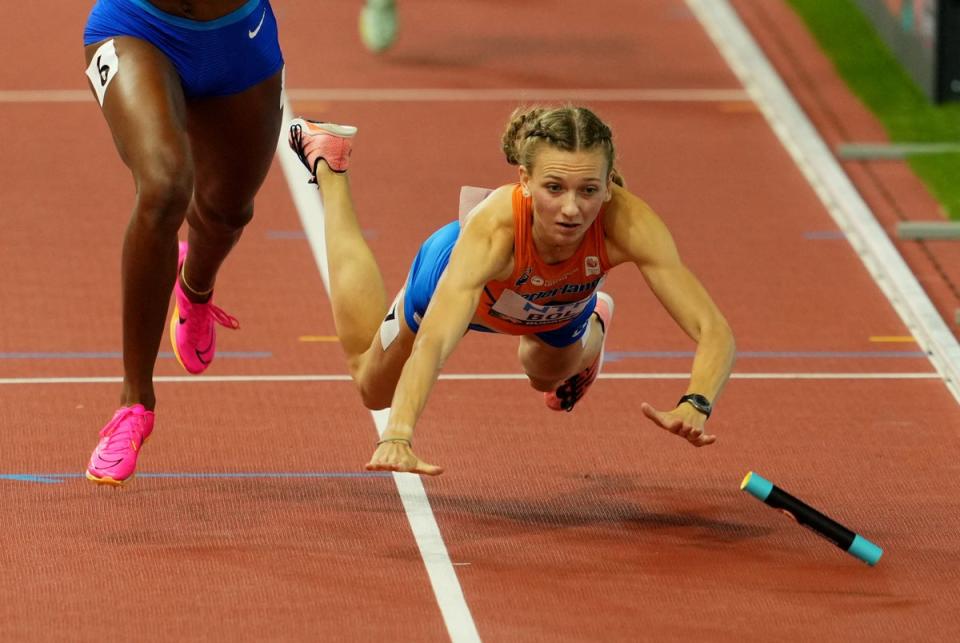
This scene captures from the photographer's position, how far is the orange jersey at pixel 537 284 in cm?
521

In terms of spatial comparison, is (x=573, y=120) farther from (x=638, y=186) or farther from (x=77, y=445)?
(x=638, y=186)

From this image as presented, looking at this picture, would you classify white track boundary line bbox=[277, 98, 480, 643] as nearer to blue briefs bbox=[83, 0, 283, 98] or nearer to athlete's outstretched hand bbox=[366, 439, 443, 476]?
athlete's outstretched hand bbox=[366, 439, 443, 476]

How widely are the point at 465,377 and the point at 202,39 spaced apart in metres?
2.08

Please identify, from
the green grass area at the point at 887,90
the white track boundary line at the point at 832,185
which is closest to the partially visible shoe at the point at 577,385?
the white track boundary line at the point at 832,185

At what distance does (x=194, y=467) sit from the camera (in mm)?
6004

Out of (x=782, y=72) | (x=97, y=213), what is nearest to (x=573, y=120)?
(x=97, y=213)

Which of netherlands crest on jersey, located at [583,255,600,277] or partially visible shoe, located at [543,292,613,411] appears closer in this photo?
netherlands crest on jersey, located at [583,255,600,277]

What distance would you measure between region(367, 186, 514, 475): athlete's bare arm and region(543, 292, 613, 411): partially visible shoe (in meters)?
Result: 1.09

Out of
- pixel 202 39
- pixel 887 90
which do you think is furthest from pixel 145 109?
pixel 887 90

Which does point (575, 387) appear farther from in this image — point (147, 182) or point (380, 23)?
point (380, 23)

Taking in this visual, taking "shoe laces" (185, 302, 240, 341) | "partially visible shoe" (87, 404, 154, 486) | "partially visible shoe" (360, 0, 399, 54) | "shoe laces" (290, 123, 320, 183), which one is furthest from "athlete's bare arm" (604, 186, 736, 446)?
"partially visible shoe" (360, 0, 399, 54)

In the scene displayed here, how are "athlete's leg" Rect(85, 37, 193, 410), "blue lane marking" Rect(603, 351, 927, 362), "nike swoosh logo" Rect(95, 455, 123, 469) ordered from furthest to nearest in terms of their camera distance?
"blue lane marking" Rect(603, 351, 927, 362) → "nike swoosh logo" Rect(95, 455, 123, 469) → "athlete's leg" Rect(85, 37, 193, 410)

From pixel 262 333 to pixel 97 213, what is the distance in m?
1.93

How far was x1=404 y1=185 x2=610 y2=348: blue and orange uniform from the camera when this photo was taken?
5230mm
